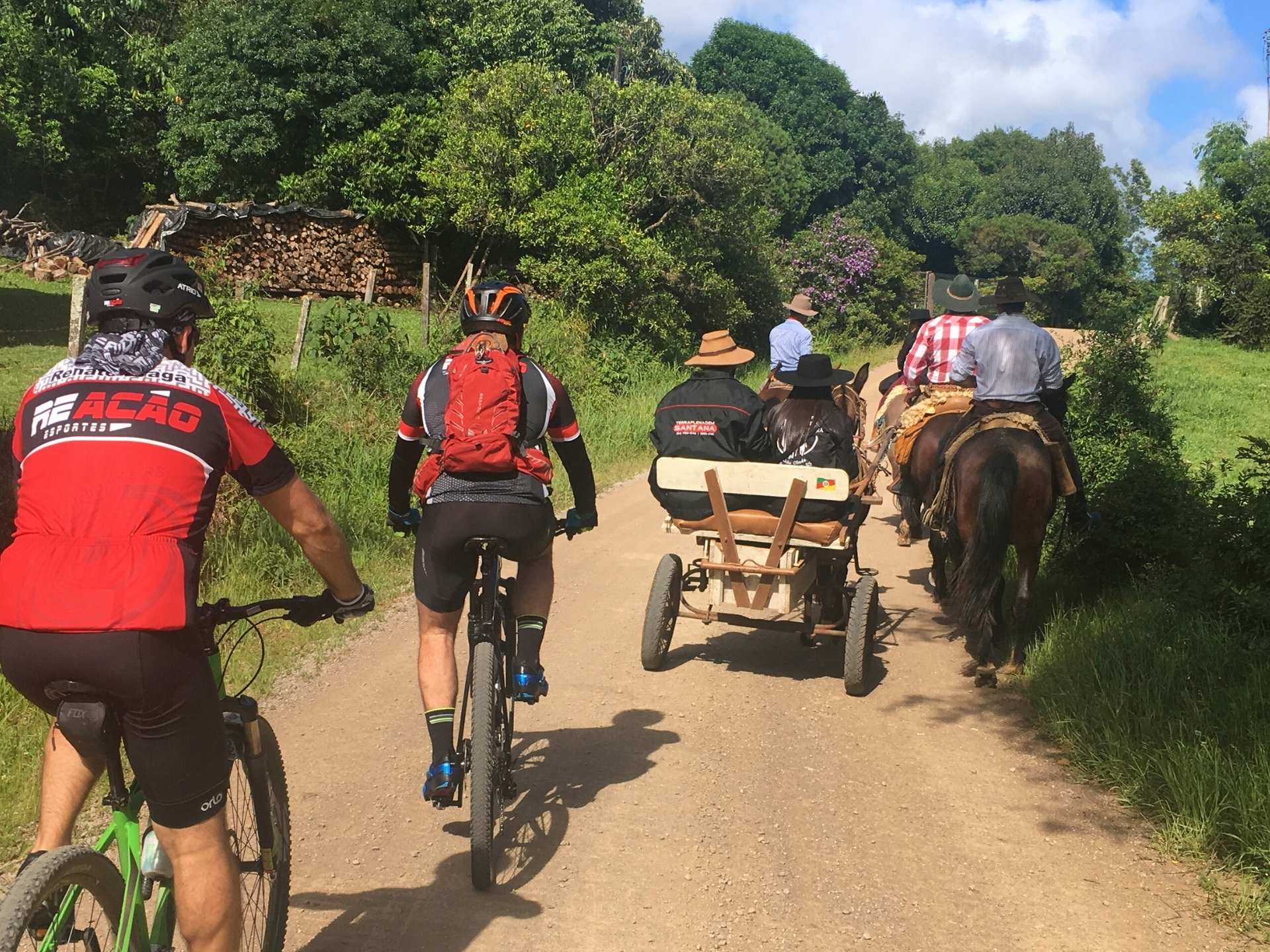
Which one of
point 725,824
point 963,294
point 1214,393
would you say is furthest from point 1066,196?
point 725,824

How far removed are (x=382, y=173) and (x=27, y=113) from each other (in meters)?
9.44

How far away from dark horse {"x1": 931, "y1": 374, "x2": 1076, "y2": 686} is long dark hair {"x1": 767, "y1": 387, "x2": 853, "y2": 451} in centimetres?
77

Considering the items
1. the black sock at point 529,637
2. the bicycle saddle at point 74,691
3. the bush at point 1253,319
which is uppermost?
the bush at point 1253,319

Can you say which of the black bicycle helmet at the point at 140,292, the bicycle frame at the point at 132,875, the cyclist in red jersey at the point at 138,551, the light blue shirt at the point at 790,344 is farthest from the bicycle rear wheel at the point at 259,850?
the light blue shirt at the point at 790,344

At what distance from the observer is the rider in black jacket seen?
7.07 metres

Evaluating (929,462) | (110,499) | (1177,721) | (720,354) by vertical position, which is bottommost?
(1177,721)

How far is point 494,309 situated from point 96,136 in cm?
2990

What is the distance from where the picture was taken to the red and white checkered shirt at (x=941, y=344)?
982cm

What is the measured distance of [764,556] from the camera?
22.6 feet

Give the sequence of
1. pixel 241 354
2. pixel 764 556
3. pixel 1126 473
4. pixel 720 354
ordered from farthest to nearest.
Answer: pixel 241 354, pixel 1126 473, pixel 720 354, pixel 764 556

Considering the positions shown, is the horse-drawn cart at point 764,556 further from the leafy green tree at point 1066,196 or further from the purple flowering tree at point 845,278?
the leafy green tree at point 1066,196

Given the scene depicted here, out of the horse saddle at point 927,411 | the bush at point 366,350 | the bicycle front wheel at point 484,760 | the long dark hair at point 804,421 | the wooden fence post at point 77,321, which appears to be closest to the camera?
the bicycle front wheel at point 484,760

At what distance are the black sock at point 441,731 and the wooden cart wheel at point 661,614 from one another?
2554mm

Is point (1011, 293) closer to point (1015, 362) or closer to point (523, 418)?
point (1015, 362)
